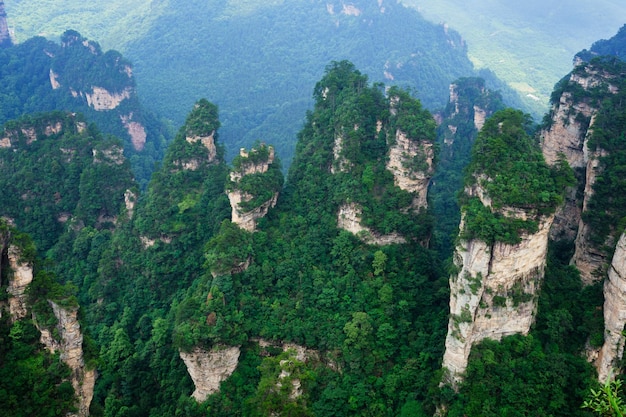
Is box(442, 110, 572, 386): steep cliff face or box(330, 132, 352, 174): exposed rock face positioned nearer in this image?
box(442, 110, 572, 386): steep cliff face

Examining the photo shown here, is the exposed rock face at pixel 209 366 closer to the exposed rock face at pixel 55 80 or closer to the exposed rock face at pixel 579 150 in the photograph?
the exposed rock face at pixel 579 150

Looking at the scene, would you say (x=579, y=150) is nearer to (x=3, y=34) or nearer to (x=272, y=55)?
(x=272, y=55)

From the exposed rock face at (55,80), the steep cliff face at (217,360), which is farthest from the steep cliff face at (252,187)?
the exposed rock face at (55,80)

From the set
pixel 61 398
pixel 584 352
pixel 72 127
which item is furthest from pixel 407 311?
pixel 72 127

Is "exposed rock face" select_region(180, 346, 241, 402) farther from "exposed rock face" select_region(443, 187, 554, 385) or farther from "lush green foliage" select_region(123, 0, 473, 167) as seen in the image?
"lush green foliage" select_region(123, 0, 473, 167)

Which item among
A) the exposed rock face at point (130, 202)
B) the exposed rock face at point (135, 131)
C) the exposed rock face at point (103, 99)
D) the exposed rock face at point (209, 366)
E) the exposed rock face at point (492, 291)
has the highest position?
the exposed rock face at point (492, 291)

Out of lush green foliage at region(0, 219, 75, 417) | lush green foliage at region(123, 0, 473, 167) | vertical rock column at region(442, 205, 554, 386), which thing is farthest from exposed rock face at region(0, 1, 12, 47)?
vertical rock column at region(442, 205, 554, 386)
